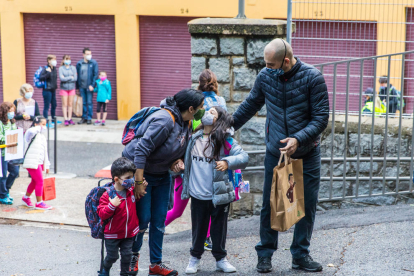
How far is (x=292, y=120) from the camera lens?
180 inches

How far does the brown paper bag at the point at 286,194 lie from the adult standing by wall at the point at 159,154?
844 millimetres

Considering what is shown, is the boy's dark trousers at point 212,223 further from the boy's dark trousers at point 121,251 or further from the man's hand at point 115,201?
the man's hand at point 115,201

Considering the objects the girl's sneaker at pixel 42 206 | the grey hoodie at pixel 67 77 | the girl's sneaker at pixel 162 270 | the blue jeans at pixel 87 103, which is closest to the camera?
the girl's sneaker at pixel 162 270

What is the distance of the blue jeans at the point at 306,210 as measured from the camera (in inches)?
186

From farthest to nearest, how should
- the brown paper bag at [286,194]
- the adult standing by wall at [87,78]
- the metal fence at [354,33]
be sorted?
the adult standing by wall at [87,78] → the metal fence at [354,33] → the brown paper bag at [286,194]

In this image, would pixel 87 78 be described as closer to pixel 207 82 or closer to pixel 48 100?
pixel 48 100

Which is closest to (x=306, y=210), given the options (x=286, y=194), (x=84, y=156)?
(x=286, y=194)

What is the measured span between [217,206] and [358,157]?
2413mm

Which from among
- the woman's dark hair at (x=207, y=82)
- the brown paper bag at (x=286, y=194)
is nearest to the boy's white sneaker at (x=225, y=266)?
the brown paper bag at (x=286, y=194)

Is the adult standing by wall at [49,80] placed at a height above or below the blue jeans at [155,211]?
above

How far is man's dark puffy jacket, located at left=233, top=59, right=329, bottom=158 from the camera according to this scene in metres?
4.48

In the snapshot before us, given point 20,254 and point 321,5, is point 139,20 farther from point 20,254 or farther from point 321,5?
point 20,254

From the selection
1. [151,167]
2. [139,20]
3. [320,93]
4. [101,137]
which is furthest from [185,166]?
[139,20]

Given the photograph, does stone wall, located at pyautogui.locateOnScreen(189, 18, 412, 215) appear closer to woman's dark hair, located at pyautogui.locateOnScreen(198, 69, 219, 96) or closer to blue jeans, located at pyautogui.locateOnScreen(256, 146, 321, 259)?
woman's dark hair, located at pyautogui.locateOnScreen(198, 69, 219, 96)
